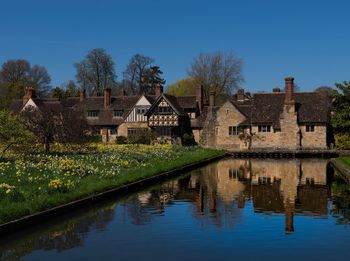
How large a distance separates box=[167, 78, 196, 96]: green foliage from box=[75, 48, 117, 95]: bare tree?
13.3m

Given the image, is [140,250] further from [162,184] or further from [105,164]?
[105,164]

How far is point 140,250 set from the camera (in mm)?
13125

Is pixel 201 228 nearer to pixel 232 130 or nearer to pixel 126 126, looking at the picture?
pixel 232 130

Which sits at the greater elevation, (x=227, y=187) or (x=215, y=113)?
(x=215, y=113)

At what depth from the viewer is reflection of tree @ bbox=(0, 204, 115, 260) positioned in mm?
13289

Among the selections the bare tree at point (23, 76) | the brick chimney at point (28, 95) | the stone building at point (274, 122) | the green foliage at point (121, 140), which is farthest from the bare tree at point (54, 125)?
the bare tree at point (23, 76)

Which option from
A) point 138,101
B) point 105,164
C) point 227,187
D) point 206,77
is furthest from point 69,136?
point 206,77

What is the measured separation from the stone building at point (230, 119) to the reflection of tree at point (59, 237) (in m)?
42.1

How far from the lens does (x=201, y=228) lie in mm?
15828

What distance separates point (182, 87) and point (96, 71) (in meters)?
17.1

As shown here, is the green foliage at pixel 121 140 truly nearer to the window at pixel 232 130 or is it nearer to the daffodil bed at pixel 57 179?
the window at pixel 232 130

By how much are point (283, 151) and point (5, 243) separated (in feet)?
141

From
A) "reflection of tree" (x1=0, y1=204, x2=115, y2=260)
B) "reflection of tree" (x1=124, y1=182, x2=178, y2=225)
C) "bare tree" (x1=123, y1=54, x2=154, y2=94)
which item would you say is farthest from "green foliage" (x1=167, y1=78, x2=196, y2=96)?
"reflection of tree" (x1=0, y1=204, x2=115, y2=260)

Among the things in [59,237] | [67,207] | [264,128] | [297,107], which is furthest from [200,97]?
[59,237]
